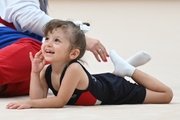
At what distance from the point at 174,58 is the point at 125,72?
1930 millimetres

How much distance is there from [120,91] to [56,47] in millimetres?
293

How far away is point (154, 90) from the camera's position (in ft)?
5.31

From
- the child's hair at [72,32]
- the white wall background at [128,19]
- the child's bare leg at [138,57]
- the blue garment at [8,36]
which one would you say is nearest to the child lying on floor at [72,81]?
the child's hair at [72,32]

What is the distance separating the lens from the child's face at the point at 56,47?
1.41m

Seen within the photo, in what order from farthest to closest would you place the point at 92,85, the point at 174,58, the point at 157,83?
1. the point at 174,58
2. the point at 157,83
3. the point at 92,85

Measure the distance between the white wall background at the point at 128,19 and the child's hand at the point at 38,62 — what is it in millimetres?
2339

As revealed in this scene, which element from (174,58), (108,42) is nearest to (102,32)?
(108,42)

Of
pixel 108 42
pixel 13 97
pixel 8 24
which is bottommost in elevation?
pixel 108 42

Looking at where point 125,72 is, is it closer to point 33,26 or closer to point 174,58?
point 33,26

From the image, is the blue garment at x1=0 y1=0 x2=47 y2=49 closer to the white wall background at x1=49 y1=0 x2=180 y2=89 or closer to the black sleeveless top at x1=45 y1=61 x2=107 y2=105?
the black sleeveless top at x1=45 y1=61 x2=107 y2=105

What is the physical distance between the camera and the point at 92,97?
4.87ft

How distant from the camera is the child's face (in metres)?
1.41

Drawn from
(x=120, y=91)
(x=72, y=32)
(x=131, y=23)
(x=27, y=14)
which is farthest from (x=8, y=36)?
(x=131, y=23)

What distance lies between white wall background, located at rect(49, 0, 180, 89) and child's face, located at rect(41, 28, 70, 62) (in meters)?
2.41
